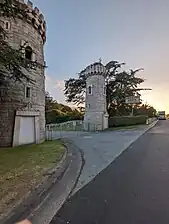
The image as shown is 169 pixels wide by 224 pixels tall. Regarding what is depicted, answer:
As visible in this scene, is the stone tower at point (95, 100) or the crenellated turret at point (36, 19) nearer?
the crenellated turret at point (36, 19)

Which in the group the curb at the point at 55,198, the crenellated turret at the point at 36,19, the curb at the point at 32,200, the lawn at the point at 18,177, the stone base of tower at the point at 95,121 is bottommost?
the curb at the point at 55,198

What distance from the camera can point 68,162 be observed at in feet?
29.3

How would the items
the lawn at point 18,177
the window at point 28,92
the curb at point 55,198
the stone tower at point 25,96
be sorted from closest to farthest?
the curb at point 55,198
the lawn at point 18,177
the stone tower at point 25,96
the window at point 28,92

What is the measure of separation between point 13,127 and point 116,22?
381 inches

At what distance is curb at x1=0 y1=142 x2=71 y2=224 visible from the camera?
12.8ft

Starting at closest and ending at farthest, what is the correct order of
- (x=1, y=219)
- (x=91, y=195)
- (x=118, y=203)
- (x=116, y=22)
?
(x=1, y=219) → (x=118, y=203) → (x=91, y=195) → (x=116, y=22)

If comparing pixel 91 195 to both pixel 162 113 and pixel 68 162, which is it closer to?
pixel 68 162

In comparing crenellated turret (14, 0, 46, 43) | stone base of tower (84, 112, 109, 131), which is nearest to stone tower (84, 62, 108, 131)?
stone base of tower (84, 112, 109, 131)

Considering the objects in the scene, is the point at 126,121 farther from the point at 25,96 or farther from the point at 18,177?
the point at 18,177

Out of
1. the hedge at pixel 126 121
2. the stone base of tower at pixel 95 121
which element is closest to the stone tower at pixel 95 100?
the stone base of tower at pixel 95 121

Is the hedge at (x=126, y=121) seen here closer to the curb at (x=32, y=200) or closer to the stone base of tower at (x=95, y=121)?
the stone base of tower at (x=95, y=121)

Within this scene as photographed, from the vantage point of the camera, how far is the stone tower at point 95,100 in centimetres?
3406

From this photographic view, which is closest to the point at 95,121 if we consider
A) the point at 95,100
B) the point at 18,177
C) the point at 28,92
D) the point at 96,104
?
the point at 96,104

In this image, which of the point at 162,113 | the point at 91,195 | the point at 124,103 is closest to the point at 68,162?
the point at 91,195
